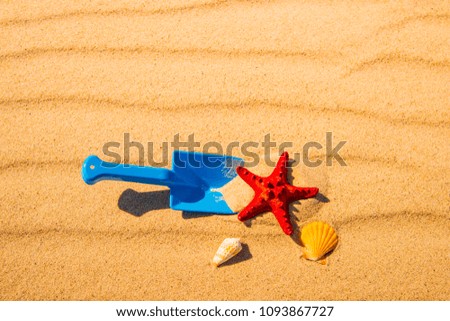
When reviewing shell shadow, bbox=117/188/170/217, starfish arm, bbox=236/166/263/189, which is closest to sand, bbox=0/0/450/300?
shell shadow, bbox=117/188/170/217

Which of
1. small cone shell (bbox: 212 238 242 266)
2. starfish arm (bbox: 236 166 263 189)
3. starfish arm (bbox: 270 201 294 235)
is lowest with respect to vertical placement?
small cone shell (bbox: 212 238 242 266)

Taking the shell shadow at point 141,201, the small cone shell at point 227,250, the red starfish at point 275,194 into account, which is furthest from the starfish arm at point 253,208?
the shell shadow at point 141,201

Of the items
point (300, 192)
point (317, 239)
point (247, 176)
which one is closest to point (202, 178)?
point (247, 176)

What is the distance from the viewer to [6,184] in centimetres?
217

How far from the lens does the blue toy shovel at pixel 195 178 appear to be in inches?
78.9

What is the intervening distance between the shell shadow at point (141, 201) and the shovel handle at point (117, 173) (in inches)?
6.6

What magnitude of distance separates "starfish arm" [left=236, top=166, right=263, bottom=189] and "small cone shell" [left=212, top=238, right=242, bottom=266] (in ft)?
0.89

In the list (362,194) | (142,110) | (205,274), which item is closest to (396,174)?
(362,194)

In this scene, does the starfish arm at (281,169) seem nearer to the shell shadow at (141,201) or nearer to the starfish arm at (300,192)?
the starfish arm at (300,192)

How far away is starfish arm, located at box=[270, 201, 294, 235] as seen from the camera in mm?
1993

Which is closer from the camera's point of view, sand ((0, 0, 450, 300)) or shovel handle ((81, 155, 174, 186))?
shovel handle ((81, 155, 174, 186))

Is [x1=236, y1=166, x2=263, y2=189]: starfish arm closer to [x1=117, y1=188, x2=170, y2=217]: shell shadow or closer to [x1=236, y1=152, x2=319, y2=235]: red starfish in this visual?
[x1=236, y1=152, x2=319, y2=235]: red starfish

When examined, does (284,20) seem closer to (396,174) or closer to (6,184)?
(396,174)

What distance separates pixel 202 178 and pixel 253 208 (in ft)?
0.96
